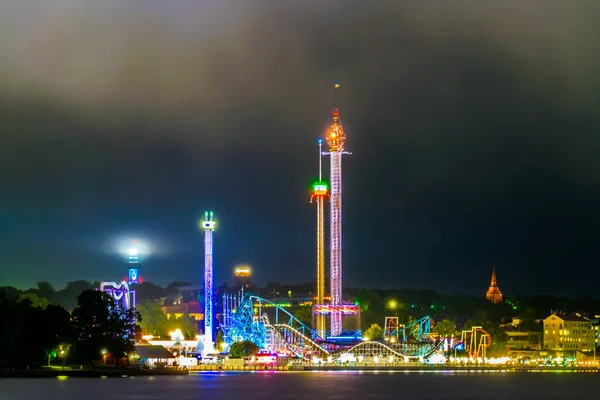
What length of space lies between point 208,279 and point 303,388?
5663cm

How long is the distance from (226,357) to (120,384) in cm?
5645

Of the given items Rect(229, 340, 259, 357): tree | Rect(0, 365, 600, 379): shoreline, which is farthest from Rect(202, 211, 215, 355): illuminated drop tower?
Rect(0, 365, 600, 379): shoreline

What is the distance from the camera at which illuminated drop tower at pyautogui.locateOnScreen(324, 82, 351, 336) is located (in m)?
186

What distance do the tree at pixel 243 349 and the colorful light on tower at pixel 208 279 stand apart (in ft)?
14.7

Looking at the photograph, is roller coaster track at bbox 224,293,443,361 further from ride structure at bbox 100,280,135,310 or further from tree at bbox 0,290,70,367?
tree at bbox 0,290,70,367

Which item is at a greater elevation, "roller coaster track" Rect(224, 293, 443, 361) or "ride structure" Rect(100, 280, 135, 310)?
"ride structure" Rect(100, 280, 135, 310)

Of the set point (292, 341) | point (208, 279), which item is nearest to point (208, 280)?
point (208, 279)

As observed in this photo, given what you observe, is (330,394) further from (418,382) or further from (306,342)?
(306,342)

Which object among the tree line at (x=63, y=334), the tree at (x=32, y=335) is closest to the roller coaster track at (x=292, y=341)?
the tree line at (x=63, y=334)

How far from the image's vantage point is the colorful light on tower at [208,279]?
174m

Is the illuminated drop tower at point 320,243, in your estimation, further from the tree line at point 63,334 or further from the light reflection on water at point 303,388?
the tree line at point 63,334

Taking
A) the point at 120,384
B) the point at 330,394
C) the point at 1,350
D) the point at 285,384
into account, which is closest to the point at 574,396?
the point at 330,394

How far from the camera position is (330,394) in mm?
110000

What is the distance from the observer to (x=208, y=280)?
174 meters
